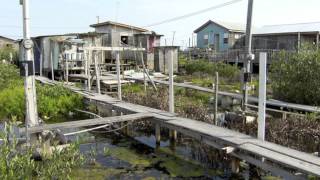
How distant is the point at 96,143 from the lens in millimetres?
10344

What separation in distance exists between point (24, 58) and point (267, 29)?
26633mm

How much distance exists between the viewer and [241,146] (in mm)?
7090

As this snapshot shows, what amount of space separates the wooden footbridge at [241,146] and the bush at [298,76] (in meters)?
5.27

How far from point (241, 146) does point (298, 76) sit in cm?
718

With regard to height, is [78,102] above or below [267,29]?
below

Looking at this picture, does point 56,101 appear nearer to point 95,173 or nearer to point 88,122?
point 88,122

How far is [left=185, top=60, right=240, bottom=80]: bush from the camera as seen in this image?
22734 mm

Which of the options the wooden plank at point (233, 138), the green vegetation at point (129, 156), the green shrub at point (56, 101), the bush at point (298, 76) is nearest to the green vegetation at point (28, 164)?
the green vegetation at point (129, 156)

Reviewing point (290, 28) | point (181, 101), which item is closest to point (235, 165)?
point (181, 101)

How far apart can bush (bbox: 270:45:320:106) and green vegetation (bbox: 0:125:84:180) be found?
9436 mm

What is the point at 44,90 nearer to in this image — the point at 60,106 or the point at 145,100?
the point at 60,106

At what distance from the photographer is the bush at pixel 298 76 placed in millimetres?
12836

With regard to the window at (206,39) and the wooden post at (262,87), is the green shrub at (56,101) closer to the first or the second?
the wooden post at (262,87)

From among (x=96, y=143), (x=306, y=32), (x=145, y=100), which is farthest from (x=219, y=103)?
(x=306, y=32)
